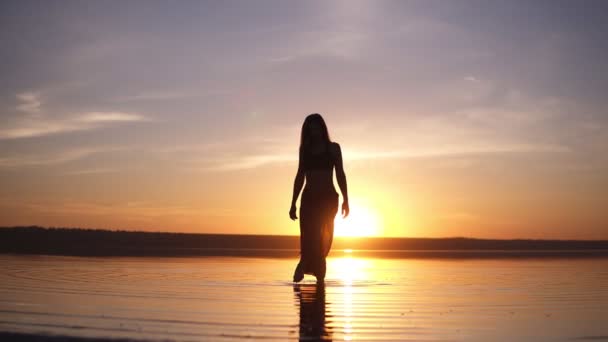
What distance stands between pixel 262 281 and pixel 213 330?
20.7 feet

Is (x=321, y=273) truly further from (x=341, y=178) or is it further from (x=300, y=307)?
A: (x=300, y=307)

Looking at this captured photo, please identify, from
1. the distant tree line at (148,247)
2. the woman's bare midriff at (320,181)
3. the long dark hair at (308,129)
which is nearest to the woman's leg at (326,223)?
the woman's bare midriff at (320,181)

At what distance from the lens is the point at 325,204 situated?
12312 mm

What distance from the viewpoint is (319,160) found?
40.4 ft

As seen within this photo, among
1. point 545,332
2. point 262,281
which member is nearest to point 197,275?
point 262,281

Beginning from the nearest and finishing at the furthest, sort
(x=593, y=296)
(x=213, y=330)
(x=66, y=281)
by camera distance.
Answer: (x=213, y=330) → (x=593, y=296) → (x=66, y=281)

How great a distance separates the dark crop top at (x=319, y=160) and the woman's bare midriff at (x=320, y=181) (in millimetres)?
69

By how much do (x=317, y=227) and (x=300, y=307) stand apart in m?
3.70

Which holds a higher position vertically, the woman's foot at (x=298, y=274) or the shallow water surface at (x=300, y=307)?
A: the woman's foot at (x=298, y=274)

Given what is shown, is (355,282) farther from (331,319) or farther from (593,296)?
(331,319)

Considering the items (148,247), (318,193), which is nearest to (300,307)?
(318,193)

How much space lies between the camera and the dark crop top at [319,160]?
1230cm

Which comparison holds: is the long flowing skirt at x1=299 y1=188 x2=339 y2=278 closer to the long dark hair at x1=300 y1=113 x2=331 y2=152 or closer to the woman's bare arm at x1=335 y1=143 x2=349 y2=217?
the woman's bare arm at x1=335 y1=143 x2=349 y2=217

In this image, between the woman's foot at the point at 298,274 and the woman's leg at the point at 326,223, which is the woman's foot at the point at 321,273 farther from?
the woman's foot at the point at 298,274
